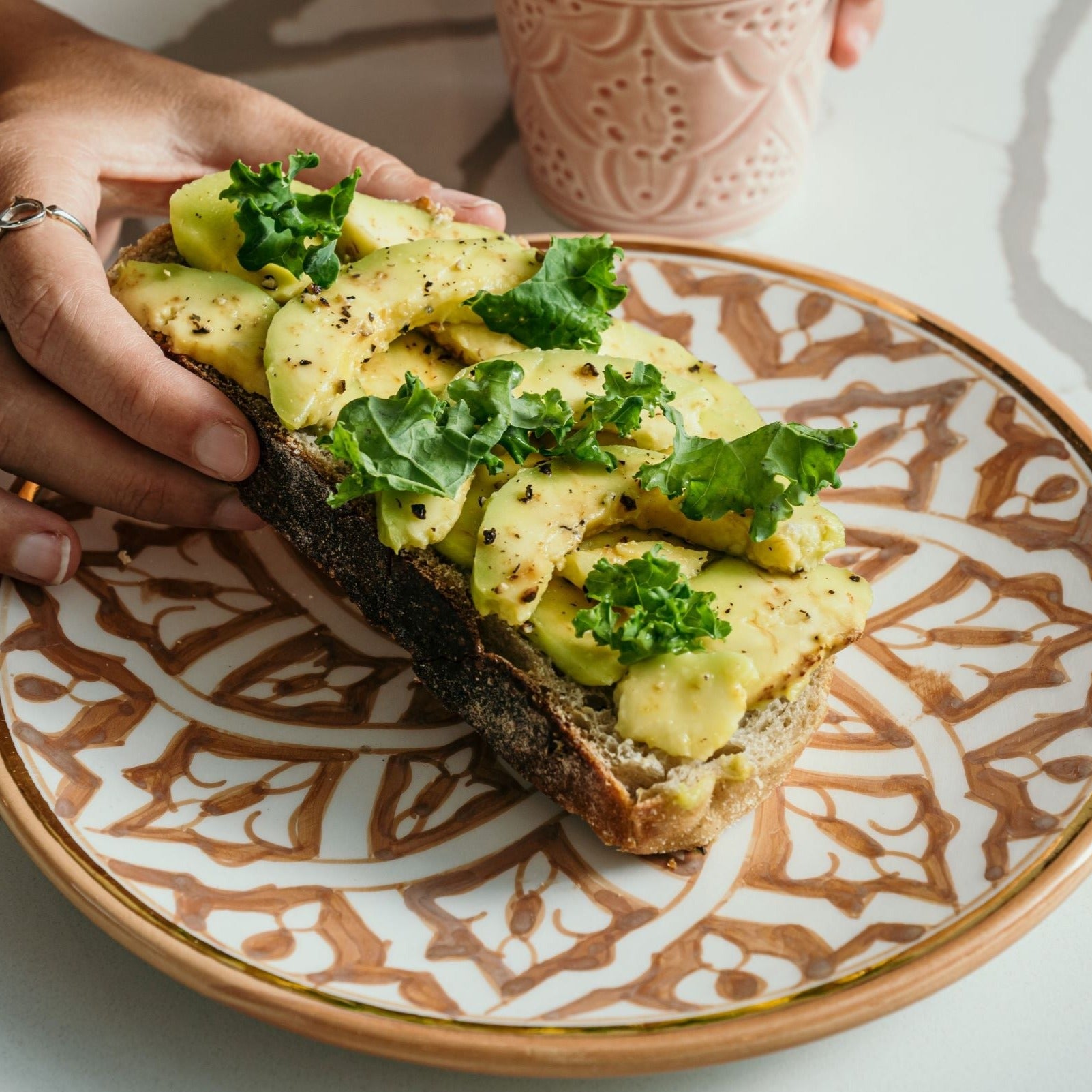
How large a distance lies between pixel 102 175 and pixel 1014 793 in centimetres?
206

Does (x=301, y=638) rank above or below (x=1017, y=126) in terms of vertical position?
below

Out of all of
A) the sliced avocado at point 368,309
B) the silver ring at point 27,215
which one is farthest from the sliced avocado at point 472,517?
the silver ring at point 27,215

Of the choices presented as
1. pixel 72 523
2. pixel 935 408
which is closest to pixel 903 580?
pixel 935 408

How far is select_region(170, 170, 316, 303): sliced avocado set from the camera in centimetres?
211

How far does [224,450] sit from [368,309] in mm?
339

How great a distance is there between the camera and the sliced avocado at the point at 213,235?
2109 millimetres

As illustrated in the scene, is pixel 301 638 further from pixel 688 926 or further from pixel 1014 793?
pixel 1014 793

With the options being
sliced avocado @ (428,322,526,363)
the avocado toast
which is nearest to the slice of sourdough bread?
the avocado toast

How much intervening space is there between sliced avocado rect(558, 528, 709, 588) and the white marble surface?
2.20ft

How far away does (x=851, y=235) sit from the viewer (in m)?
3.24

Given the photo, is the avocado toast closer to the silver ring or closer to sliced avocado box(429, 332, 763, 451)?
sliced avocado box(429, 332, 763, 451)

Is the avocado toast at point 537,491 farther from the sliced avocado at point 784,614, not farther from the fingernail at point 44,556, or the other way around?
the fingernail at point 44,556

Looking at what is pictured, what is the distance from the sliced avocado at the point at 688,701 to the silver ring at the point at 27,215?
1362 mm

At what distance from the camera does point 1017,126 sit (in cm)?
359
